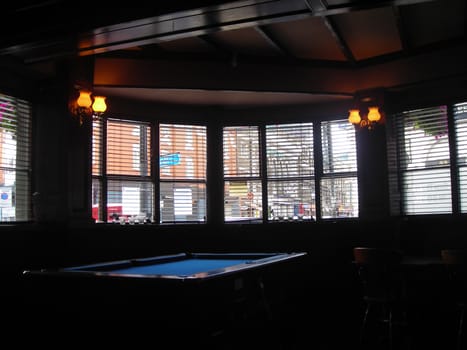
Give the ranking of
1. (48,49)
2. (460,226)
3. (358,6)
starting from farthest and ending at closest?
(460,226), (48,49), (358,6)

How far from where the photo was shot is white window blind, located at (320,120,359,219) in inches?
303

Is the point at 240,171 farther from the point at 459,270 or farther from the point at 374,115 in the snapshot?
the point at 459,270

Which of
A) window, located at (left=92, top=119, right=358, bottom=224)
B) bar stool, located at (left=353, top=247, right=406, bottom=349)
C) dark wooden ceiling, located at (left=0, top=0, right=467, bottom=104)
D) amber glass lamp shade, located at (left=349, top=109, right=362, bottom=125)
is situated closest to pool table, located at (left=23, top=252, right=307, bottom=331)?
bar stool, located at (left=353, top=247, right=406, bottom=349)

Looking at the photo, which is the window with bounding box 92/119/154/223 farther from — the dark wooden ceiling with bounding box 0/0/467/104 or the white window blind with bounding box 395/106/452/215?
the white window blind with bounding box 395/106/452/215

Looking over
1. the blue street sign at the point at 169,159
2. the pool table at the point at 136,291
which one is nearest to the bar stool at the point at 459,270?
the pool table at the point at 136,291

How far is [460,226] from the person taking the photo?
6.55 m

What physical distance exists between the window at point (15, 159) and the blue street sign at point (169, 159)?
2150mm

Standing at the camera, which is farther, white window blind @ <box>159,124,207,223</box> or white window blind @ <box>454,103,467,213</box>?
white window blind @ <box>159,124,207,223</box>

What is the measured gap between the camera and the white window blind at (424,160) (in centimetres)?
692

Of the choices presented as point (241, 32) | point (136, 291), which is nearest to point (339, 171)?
point (241, 32)

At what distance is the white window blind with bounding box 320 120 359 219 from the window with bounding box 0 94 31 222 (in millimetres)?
4319

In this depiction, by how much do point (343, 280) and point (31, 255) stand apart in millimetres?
4162

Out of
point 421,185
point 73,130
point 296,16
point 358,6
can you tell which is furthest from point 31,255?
point 421,185

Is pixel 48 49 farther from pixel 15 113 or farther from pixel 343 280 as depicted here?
pixel 343 280
